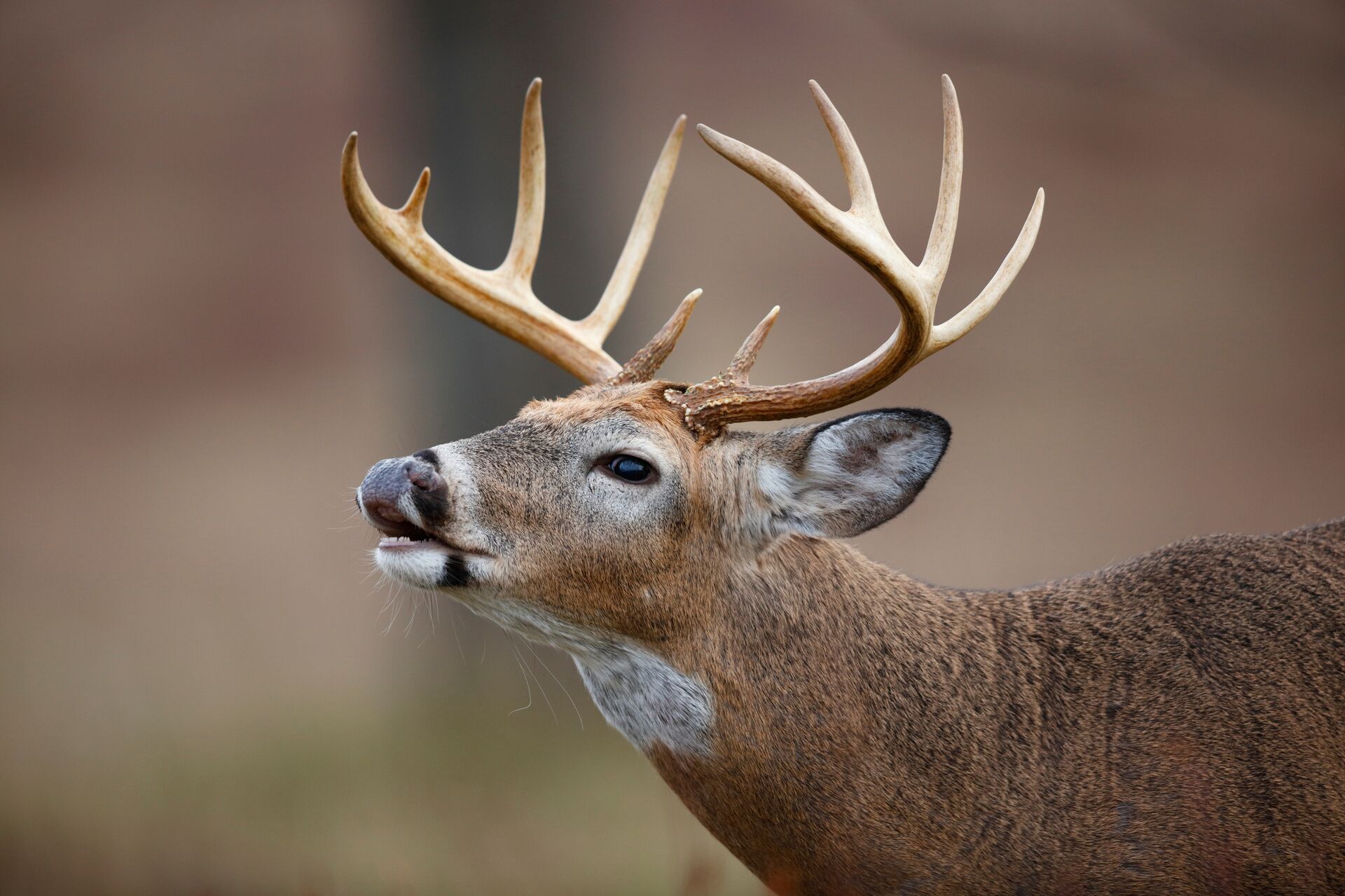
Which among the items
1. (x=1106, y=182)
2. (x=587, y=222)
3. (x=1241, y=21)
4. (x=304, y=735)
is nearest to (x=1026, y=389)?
(x=1106, y=182)

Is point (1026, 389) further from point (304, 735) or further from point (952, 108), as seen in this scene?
point (952, 108)

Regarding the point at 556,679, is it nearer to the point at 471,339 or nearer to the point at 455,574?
the point at 455,574

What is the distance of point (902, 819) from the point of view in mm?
3607

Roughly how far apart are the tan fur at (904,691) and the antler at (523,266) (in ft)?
2.22

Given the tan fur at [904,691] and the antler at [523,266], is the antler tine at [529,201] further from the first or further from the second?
the tan fur at [904,691]

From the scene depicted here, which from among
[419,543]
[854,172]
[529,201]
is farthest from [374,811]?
[854,172]

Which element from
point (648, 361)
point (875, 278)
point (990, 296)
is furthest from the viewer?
point (648, 361)

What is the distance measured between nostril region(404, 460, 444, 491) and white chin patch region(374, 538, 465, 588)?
159 mm

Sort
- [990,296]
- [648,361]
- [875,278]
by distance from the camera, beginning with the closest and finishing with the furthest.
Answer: [875,278] < [990,296] < [648,361]

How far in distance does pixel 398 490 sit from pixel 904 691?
1.52 m

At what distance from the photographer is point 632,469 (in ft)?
12.3

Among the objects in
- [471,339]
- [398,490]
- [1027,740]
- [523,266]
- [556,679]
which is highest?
[523,266]

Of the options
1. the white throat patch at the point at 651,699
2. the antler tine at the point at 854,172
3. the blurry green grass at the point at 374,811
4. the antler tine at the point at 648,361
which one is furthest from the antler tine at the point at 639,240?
the blurry green grass at the point at 374,811

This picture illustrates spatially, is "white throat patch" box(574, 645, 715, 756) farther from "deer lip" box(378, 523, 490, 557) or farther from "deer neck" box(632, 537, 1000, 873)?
"deer lip" box(378, 523, 490, 557)
